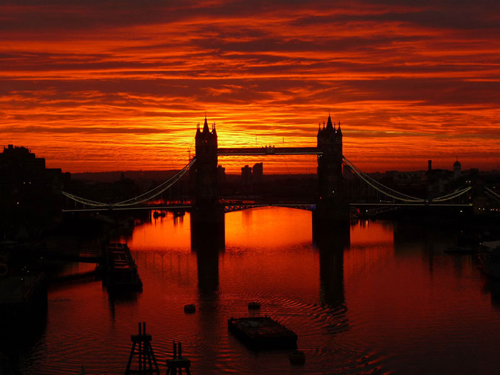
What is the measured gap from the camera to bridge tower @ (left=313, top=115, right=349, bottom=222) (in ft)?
388

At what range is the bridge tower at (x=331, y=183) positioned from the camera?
118 metres

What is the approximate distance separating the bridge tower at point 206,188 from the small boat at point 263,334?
66770 millimetres

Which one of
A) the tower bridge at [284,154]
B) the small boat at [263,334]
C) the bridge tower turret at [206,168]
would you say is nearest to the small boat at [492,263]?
the small boat at [263,334]

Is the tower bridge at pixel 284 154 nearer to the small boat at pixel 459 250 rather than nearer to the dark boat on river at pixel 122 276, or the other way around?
the small boat at pixel 459 250

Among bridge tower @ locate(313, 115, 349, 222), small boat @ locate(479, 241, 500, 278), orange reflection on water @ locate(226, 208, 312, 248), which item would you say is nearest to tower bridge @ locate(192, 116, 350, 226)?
bridge tower @ locate(313, 115, 349, 222)

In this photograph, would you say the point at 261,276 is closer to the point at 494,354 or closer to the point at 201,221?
the point at 494,354

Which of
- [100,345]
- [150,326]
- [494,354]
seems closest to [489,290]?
[494,354]

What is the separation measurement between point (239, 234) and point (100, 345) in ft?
221

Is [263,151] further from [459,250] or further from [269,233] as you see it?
[459,250]

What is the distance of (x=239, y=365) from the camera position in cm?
3653

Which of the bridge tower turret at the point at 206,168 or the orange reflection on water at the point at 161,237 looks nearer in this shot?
the orange reflection on water at the point at 161,237

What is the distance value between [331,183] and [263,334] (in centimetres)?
8310

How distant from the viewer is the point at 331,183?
12144 centimetres

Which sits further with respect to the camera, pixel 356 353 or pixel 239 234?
pixel 239 234
